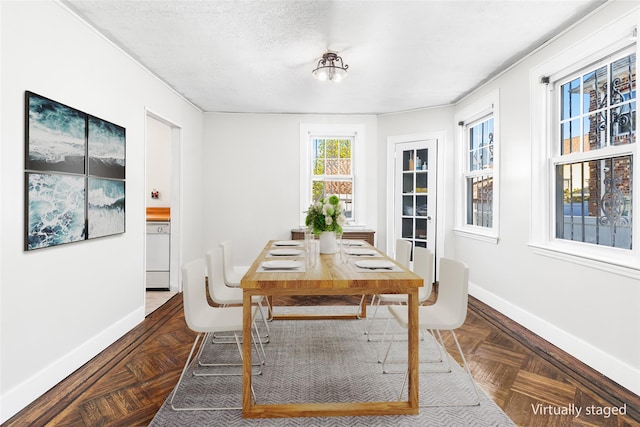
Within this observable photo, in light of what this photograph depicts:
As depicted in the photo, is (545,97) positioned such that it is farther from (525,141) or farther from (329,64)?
(329,64)

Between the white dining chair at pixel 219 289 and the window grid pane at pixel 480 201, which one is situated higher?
the window grid pane at pixel 480 201

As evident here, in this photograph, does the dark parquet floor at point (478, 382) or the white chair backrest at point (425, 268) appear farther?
the white chair backrest at point (425, 268)

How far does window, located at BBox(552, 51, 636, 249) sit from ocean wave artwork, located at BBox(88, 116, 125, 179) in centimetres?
387

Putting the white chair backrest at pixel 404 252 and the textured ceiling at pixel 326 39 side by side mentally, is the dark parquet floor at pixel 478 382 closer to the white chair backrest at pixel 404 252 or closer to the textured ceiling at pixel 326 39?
the white chair backrest at pixel 404 252

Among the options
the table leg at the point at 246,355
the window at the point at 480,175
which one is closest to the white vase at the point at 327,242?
the table leg at the point at 246,355

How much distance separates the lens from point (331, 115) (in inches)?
227

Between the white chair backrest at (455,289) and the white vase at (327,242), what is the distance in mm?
855

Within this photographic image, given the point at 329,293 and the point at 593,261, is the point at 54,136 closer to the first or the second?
the point at 329,293

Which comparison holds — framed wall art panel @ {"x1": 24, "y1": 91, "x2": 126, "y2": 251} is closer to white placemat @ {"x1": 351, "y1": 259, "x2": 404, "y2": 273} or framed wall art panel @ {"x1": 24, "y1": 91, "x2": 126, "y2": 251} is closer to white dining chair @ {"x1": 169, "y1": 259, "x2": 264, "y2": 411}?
white dining chair @ {"x1": 169, "y1": 259, "x2": 264, "y2": 411}

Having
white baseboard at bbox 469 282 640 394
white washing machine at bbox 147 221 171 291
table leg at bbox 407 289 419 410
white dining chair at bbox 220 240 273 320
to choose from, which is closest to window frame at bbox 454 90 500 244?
white baseboard at bbox 469 282 640 394

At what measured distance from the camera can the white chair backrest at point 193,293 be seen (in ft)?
7.12

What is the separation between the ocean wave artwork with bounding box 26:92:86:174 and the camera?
2232 millimetres

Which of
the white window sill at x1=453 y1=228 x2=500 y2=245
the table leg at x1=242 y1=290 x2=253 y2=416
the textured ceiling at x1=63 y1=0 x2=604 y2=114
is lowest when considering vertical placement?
the table leg at x1=242 y1=290 x2=253 y2=416

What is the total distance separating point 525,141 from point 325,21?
2.23 metres
